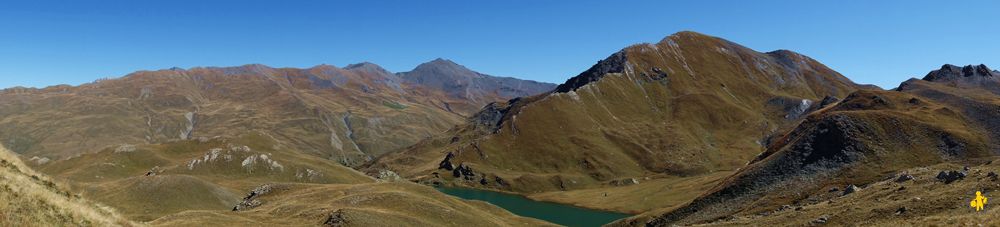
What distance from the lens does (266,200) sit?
133 meters

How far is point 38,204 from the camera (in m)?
27.9

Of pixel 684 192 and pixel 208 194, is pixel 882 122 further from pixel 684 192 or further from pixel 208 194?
pixel 208 194

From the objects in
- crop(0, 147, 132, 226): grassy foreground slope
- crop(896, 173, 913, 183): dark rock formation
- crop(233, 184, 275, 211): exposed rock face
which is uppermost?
crop(0, 147, 132, 226): grassy foreground slope

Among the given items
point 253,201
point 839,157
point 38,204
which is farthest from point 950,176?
point 253,201

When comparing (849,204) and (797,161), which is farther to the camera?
(797,161)

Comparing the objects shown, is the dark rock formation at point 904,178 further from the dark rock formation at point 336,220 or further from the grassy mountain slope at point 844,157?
the dark rock formation at point 336,220

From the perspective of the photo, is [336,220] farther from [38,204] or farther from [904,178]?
[904,178]

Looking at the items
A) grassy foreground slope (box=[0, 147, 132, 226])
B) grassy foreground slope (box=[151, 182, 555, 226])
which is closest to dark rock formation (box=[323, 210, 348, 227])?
grassy foreground slope (box=[151, 182, 555, 226])

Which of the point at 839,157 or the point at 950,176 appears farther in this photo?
the point at 839,157

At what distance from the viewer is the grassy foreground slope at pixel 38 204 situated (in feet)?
84.5

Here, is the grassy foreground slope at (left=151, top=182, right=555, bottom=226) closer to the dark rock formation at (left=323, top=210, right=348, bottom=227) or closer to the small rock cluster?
the dark rock formation at (left=323, top=210, right=348, bottom=227)

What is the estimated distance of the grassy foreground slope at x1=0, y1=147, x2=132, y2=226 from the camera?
25766 millimetres

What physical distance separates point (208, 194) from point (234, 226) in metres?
76.9

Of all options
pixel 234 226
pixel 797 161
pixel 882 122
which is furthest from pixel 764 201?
pixel 234 226
